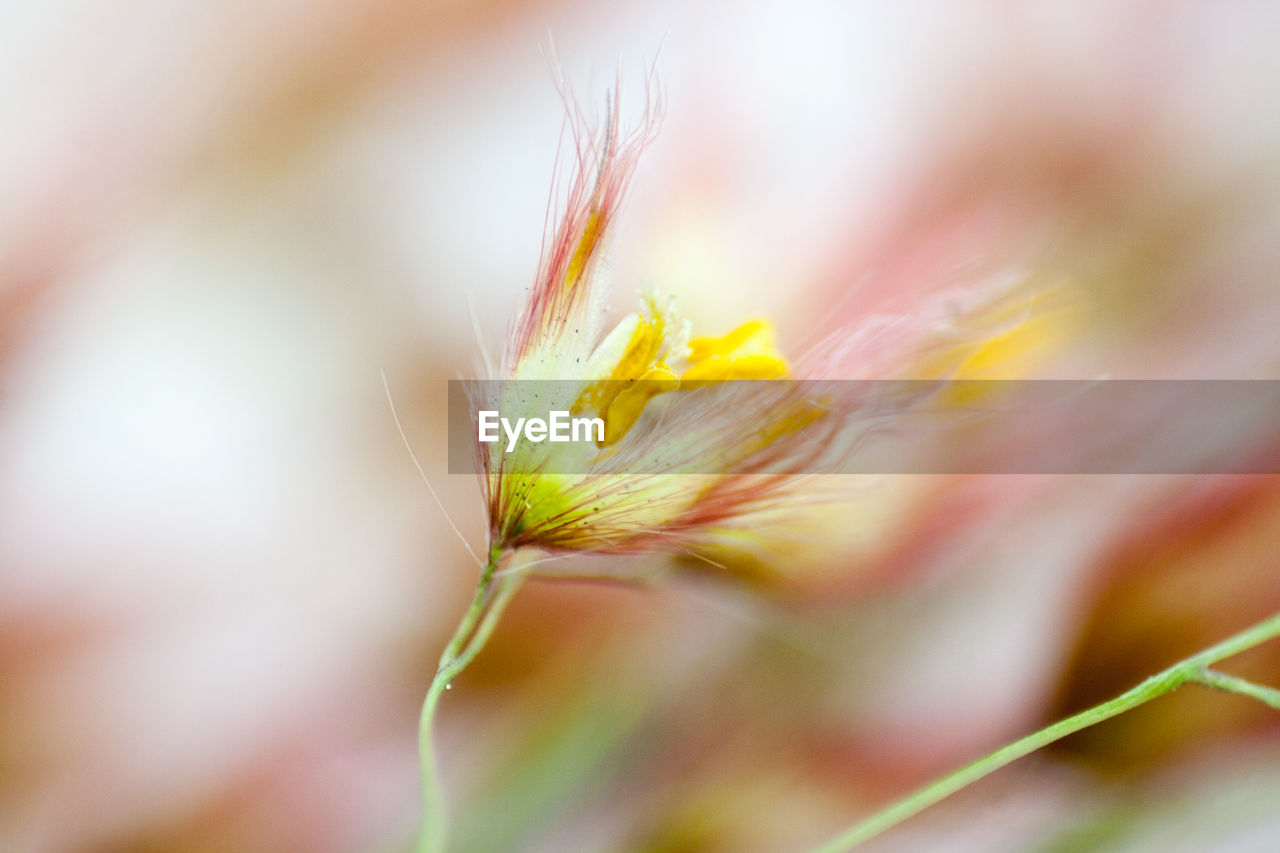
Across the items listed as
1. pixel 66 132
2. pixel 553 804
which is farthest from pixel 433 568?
pixel 66 132

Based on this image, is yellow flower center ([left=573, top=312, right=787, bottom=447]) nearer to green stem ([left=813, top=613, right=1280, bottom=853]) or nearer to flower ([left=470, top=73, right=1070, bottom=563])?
flower ([left=470, top=73, right=1070, bottom=563])

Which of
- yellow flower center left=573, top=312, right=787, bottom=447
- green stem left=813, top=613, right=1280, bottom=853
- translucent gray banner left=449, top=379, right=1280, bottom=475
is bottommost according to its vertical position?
green stem left=813, top=613, right=1280, bottom=853

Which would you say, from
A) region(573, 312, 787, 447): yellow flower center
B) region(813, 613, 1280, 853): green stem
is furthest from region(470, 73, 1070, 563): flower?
region(813, 613, 1280, 853): green stem

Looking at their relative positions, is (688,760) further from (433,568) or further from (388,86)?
(388,86)

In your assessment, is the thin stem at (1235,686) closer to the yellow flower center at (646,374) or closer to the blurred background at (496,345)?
the blurred background at (496,345)

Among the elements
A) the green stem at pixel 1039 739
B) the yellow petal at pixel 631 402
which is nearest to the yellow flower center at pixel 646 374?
the yellow petal at pixel 631 402

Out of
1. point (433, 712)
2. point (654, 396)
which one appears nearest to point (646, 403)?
point (654, 396)

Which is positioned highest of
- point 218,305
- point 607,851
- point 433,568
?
point 218,305
